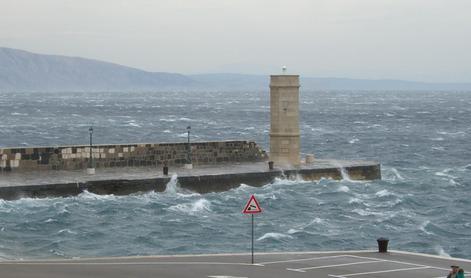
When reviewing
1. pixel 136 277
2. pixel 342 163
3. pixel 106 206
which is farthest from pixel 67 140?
pixel 136 277

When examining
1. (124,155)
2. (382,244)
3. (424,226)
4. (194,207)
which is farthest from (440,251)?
(124,155)

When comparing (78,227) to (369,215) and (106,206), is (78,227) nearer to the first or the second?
(106,206)

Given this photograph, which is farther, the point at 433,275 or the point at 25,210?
the point at 25,210

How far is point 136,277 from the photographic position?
21375mm

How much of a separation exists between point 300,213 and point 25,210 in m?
9.87

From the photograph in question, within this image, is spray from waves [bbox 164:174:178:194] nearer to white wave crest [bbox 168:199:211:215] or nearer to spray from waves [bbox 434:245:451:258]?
white wave crest [bbox 168:199:211:215]

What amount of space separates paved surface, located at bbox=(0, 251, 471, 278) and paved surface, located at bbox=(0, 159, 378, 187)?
14536 mm

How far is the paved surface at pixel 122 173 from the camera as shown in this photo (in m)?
38.9

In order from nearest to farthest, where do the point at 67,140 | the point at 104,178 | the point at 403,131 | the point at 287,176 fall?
the point at 104,178, the point at 287,176, the point at 67,140, the point at 403,131

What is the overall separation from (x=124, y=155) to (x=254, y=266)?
69.6 ft

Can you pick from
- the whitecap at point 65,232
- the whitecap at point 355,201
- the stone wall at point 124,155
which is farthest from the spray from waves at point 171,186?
the whitecap at point 65,232

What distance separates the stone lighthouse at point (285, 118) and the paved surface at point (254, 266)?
20.8 metres

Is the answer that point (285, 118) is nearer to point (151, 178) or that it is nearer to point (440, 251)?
point (151, 178)

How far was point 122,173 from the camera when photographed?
41.9 meters
